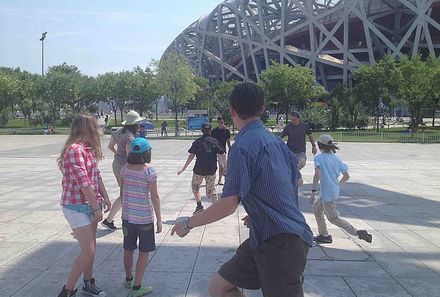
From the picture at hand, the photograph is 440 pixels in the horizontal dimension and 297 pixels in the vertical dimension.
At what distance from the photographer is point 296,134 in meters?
9.33

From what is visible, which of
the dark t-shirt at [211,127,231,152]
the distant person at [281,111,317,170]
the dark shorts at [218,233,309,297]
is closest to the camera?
the dark shorts at [218,233,309,297]

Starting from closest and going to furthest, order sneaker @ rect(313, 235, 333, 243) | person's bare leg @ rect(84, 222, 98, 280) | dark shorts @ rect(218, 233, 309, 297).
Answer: dark shorts @ rect(218, 233, 309, 297) → person's bare leg @ rect(84, 222, 98, 280) → sneaker @ rect(313, 235, 333, 243)

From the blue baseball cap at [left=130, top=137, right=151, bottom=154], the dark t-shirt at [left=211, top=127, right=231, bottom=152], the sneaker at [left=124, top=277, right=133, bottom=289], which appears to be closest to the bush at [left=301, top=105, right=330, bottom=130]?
the dark t-shirt at [left=211, top=127, right=231, bottom=152]

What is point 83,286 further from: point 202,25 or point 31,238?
point 202,25

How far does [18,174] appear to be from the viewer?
13.4 meters

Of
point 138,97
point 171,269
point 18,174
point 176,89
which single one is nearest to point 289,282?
point 171,269

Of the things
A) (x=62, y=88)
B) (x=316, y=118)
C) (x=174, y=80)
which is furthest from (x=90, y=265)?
(x=62, y=88)

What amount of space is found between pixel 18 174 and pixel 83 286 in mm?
9954

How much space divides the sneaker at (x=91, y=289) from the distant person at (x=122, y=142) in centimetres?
236

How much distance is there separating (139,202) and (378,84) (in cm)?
4154

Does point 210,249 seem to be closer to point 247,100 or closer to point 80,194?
point 80,194

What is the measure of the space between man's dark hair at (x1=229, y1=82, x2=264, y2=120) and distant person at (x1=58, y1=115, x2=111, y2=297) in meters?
1.75

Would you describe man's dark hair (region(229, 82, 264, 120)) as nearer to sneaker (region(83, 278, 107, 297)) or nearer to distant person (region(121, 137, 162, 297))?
distant person (region(121, 137, 162, 297))

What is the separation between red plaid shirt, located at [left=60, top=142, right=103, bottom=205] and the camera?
13.0 ft
